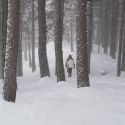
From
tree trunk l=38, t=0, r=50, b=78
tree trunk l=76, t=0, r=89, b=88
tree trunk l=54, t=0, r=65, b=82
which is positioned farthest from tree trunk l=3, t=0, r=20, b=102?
tree trunk l=38, t=0, r=50, b=78

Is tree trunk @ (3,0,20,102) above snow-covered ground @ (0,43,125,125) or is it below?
above

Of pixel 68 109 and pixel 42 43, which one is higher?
pixel 42 43

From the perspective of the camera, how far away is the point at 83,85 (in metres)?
12.9

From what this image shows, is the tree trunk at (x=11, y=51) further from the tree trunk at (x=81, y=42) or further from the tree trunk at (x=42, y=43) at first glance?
the tree trunk at (x=42, y=43)

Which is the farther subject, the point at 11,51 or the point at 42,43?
the point at 42,43

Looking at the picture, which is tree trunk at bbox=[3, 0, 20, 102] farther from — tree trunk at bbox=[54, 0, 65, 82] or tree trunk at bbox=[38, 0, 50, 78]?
tree trunk at bbox=[38, 0, 50, 78]

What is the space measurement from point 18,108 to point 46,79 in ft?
27.6

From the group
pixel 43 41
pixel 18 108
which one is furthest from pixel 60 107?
pixel 43 41

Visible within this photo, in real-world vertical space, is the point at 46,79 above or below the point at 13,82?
below

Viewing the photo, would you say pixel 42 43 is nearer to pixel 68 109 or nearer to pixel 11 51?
pixel 11 51

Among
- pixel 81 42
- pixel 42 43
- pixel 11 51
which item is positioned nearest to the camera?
pixel 11 51

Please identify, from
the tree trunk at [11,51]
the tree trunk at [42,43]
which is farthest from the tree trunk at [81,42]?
the tree trunk at [42,43]

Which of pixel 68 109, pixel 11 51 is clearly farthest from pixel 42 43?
pixel 68 109

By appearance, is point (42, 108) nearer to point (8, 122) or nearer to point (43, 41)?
point (8, 122)
